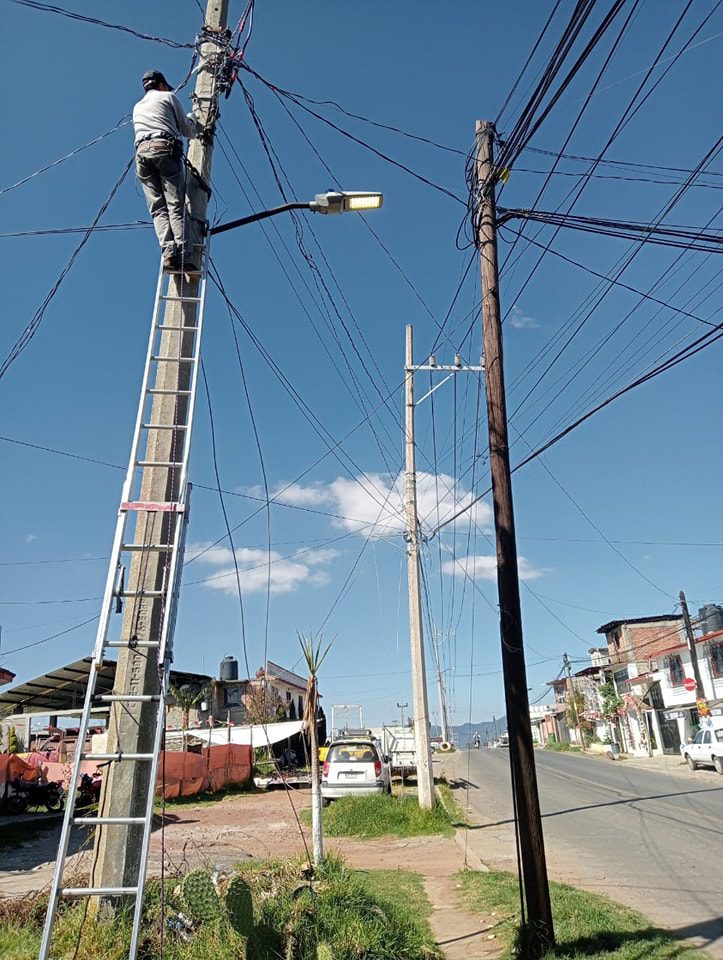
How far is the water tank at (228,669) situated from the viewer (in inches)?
1558

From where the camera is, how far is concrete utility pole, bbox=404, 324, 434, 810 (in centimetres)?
1644

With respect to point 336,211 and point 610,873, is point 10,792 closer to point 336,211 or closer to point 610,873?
point 610,873

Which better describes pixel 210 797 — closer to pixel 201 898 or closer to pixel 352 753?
pixel 352 753

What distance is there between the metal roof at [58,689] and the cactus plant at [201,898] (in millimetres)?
20726

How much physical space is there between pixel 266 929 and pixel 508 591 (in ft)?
13.5

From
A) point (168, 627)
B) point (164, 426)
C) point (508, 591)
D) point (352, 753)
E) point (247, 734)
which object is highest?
point (164, 426)

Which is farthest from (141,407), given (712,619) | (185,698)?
(712,619)

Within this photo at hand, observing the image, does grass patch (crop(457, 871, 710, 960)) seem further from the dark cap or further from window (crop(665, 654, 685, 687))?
window (crop(665, 654, 685, 687))

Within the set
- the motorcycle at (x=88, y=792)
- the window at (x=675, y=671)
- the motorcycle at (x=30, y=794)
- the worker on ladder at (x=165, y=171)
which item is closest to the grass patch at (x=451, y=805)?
the motorcycle at (x=88, y=792)

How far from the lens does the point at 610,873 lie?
10688mm

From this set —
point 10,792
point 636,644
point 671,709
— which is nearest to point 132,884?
point 10,792

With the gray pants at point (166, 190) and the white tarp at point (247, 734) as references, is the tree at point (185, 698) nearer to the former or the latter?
the white tarp at point (247, 734)

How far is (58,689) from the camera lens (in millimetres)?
29906

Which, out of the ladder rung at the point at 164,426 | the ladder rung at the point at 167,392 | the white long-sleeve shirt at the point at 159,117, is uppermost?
the white long-sleeve shirt at the point at 159,117
